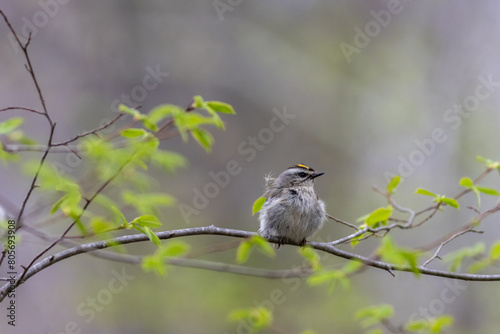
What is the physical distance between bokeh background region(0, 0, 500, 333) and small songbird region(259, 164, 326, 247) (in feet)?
10.3

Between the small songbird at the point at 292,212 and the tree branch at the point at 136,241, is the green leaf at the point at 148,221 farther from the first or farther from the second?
the small songbird at the point at 292,212

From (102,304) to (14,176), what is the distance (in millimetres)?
2864

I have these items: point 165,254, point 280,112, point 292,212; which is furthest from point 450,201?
point 280,112

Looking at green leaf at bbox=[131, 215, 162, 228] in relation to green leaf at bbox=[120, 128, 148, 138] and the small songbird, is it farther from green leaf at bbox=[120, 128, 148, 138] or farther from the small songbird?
the small songbird

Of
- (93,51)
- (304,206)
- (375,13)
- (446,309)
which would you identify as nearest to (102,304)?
(93,51)

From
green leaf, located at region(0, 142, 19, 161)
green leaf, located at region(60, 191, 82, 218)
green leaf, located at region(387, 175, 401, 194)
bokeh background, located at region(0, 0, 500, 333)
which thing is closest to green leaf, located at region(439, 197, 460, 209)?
green leaf, located at region(387, 175, 401, 194)

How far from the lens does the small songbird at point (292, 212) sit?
14.3 ft

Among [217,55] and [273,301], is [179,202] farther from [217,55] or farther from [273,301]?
[217,55]

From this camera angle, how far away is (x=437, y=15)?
35.4 ft

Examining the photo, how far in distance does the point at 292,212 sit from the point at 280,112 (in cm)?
503

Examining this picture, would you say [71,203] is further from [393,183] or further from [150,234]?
[393,183]

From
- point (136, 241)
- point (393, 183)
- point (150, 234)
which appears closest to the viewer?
point (150, 234)

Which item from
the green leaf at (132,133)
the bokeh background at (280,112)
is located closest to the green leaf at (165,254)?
the green leaf at (132,133)

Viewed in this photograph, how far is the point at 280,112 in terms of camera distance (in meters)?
9.24
